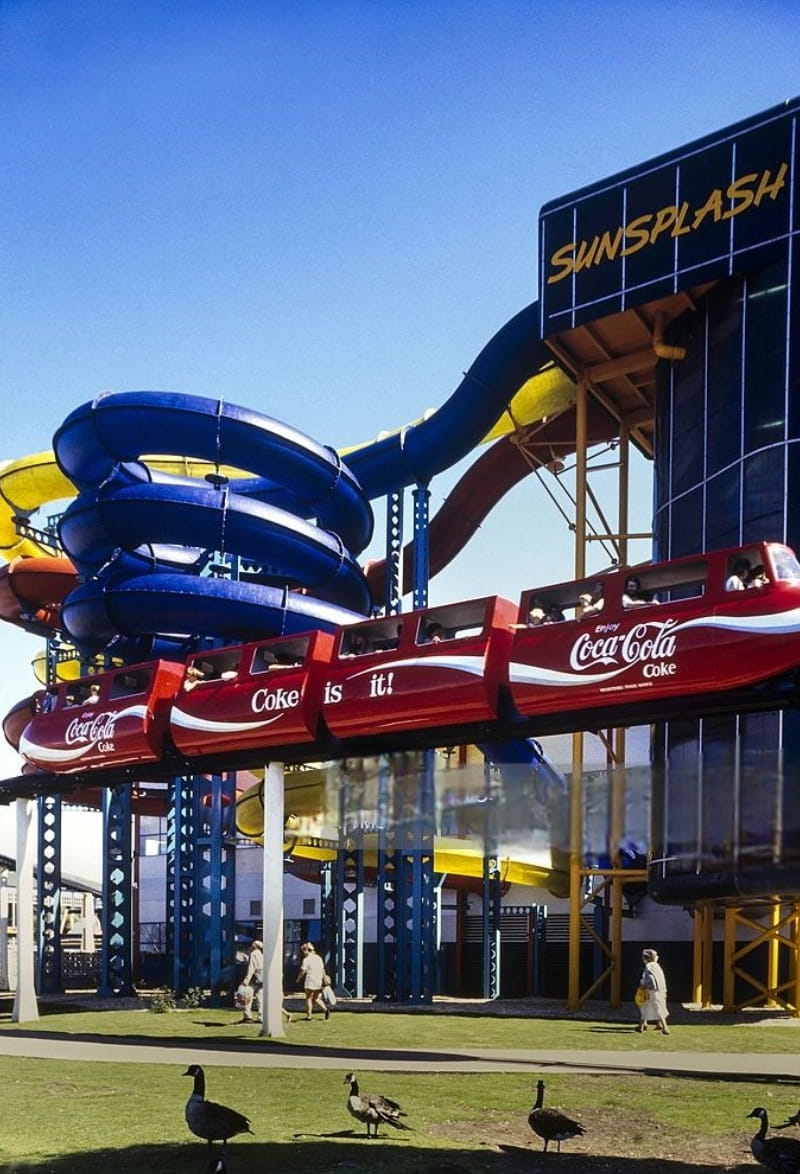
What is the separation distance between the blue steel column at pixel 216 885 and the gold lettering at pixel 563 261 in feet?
56.4

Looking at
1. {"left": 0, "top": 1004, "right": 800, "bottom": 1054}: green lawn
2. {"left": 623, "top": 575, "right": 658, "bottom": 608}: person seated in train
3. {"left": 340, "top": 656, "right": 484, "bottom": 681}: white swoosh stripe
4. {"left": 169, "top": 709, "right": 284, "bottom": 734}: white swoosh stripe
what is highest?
{"left": 623, "top": 575, "right": 658, "bottom": 608}: person seated in train

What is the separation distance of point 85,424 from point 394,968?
65.3ft

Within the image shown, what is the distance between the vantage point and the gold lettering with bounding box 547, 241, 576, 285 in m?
39.9

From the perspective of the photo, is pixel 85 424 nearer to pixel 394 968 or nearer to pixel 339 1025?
pixel 339 1025

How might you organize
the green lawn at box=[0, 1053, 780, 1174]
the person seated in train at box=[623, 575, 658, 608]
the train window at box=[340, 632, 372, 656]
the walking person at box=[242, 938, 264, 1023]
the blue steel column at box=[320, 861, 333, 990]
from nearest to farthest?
the green lawn at box=[0, 1053, 780, 1174], the person seated in train at box=[623, 575, 658, 608], the train window at box=[340, 632, 372, 656], the walking person at box=[242, 938, 264, 1023], the blue steel column at box=[320, 861, 333, 990]

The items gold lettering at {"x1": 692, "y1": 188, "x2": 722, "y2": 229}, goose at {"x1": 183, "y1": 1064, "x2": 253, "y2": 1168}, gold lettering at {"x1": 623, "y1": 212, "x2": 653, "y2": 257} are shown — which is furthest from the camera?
gold lettering at {"x1": 623, "y1": 212, "x2": 653, "y2": 257}

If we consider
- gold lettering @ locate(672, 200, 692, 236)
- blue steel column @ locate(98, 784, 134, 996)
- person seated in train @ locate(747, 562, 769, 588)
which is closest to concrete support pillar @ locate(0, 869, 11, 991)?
blue steel column @ locate(98, 784, 134, 996)

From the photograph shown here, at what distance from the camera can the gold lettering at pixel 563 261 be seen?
3994 cm

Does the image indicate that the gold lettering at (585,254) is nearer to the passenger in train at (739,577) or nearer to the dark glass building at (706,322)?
the dark glass building at (706,322)

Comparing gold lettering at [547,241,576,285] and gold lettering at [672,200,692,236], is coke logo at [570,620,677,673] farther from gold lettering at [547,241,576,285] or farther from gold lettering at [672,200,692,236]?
gold lettering at [547,241,576,285]

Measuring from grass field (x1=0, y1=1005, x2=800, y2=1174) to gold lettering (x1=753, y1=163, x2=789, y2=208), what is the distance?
2074cm

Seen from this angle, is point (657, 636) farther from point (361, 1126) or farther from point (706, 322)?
point (706, 322)

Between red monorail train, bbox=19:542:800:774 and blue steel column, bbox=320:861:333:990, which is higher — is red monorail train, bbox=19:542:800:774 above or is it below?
above

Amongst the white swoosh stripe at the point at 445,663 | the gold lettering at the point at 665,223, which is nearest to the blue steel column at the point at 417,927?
the white swoosh stripe at the point at 445,663
